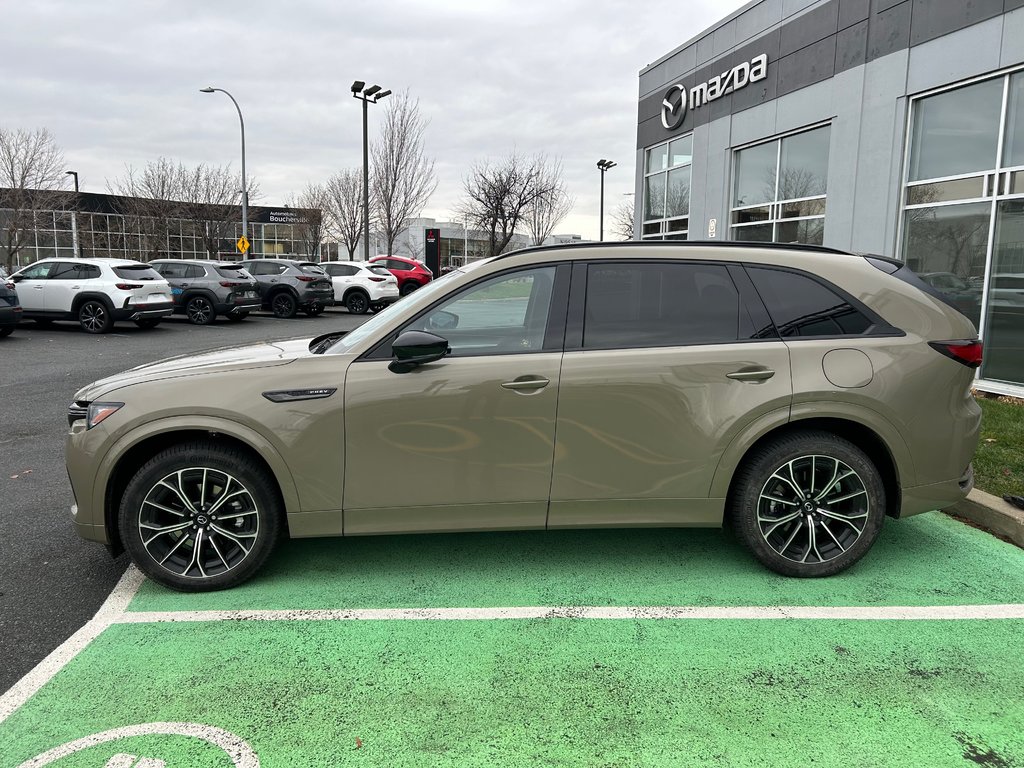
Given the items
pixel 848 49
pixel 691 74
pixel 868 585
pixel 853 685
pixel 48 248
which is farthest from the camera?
pixel 48 248

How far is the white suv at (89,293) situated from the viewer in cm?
1581

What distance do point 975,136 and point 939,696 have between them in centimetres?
852

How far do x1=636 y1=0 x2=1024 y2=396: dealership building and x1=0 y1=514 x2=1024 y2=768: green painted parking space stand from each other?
5797 mm

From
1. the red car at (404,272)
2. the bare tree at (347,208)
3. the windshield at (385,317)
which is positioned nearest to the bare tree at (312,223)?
the bare tree at (347,208)

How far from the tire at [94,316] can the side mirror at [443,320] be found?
15.1 m

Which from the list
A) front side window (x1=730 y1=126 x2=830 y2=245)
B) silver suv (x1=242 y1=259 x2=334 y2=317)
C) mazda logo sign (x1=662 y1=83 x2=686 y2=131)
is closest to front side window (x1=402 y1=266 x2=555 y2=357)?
front side window (x1=730 y1=126 x2=830 y2=245)

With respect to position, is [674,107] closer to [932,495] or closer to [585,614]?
Answer: [932,495]

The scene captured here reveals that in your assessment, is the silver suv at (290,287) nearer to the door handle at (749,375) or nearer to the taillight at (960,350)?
the door handle at (749,375)

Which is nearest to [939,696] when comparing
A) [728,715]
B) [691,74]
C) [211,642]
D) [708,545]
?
[728,715]

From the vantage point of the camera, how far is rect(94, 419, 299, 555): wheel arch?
333 centimetres

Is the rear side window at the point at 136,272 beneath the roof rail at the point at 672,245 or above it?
beneath

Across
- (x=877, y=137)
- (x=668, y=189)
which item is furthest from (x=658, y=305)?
(x=668, y=189)

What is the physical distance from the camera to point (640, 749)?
2.36 metres

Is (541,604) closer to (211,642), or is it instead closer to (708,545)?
(708,545)
